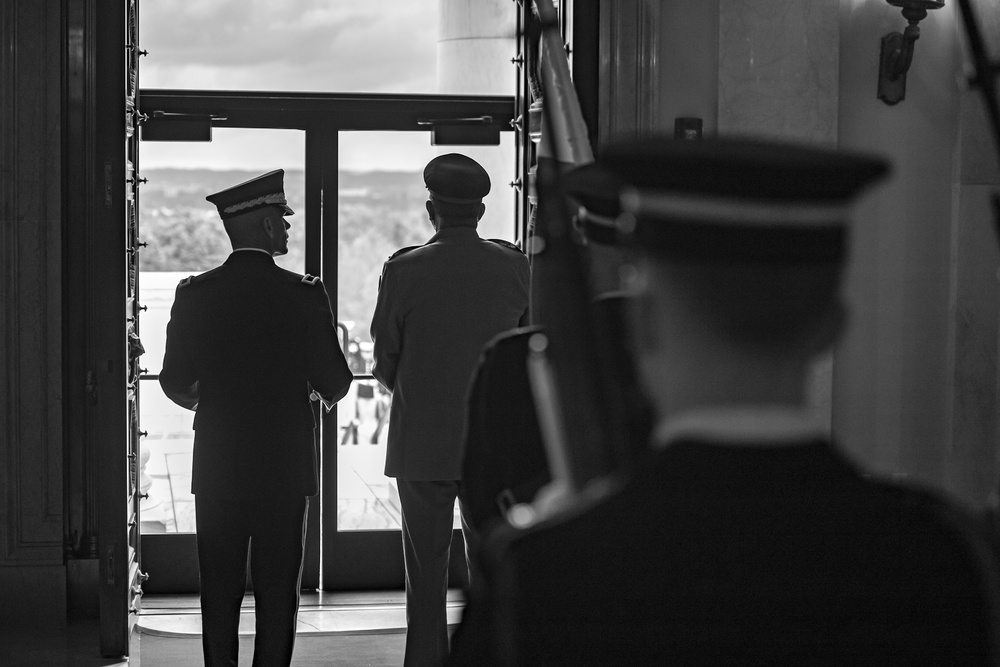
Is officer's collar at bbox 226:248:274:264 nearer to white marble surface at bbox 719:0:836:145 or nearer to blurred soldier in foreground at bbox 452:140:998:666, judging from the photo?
white marble surface at bbox 719:0:836:145

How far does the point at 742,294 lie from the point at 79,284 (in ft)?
14.0

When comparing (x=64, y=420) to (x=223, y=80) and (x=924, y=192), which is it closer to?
(x=223, y=80)

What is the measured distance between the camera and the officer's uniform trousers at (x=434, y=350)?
3439 mm

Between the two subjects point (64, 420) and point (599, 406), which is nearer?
point (599, 406)

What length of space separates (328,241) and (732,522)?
434 cm

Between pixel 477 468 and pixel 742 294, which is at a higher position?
pixel 742 294

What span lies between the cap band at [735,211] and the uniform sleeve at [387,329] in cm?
252

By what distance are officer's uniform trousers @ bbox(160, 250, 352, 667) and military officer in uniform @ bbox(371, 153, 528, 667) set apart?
0.84ft

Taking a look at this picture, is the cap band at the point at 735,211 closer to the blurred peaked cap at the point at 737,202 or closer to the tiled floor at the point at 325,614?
the blurred peaked cap at the point at 737,202

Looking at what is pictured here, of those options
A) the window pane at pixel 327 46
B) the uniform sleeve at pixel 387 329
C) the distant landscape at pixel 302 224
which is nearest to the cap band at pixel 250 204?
the uniform sleeve at pixel 387 329

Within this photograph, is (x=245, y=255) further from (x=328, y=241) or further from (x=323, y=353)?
(x=328, y=241)

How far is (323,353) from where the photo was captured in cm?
324

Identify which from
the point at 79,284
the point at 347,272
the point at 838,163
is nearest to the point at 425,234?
the point at 347,272

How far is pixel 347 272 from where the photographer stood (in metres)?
5.24
